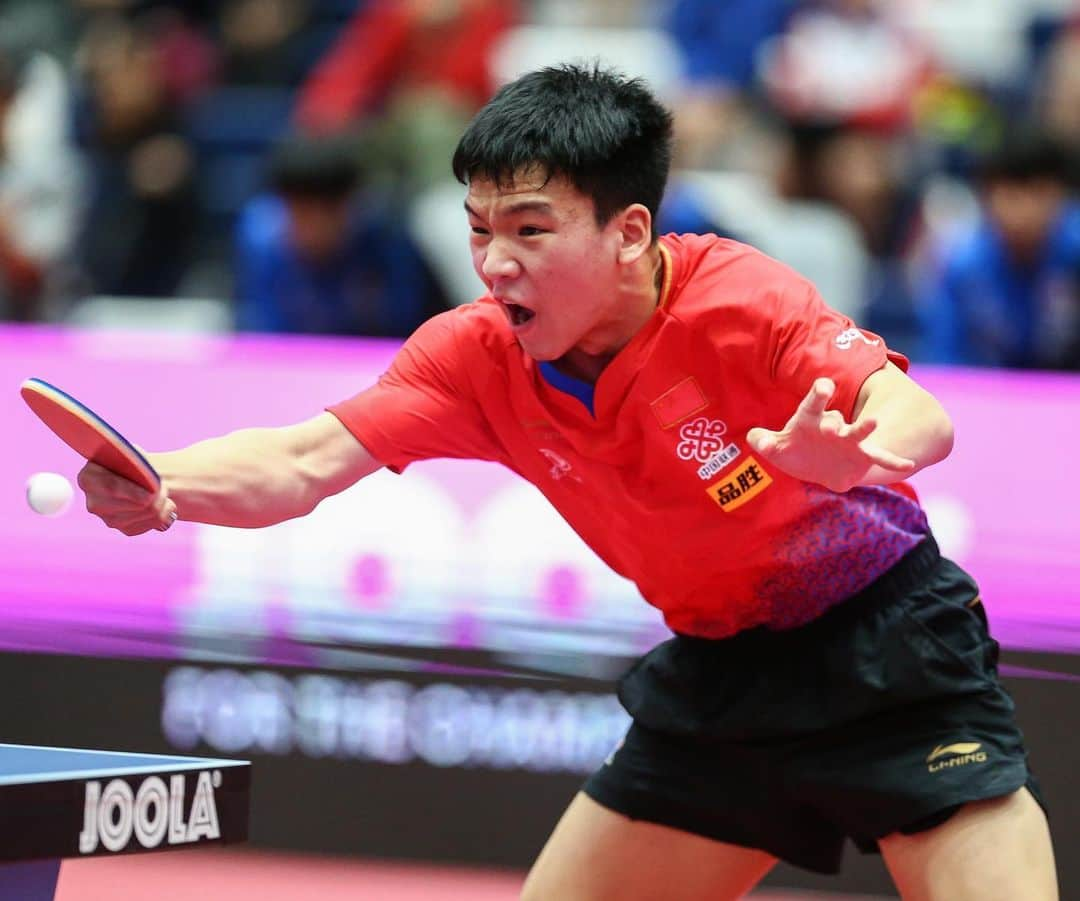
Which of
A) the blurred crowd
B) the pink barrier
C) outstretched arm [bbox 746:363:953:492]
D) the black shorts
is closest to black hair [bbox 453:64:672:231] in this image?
outstretched arm [bbox 746:363:953:492]

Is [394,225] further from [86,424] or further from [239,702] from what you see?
[86,424]

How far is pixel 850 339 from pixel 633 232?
1.37 ft

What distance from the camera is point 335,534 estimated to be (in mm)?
5699

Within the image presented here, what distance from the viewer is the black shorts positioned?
3.37m

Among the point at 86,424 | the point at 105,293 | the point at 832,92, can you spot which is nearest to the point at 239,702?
the point at 86,424

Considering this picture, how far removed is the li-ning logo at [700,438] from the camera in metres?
3.32

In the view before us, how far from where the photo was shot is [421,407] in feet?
11.6

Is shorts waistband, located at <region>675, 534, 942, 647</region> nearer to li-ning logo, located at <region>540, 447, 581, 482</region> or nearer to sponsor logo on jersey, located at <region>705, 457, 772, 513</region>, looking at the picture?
sponsor logo on jersey, located at <region>705, 457, 772, 513</region>

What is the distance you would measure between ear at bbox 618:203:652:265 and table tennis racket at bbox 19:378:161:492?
2.79 feet

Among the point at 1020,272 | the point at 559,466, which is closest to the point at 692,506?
the point at 559,466

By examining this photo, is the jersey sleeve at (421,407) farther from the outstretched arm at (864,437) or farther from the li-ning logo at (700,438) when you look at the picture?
the outstretched arm at (864,437)

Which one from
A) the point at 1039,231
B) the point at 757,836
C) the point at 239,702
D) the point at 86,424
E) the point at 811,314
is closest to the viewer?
the point at 86,424

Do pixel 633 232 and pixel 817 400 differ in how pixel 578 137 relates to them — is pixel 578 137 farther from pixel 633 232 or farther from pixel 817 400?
pixel 817 400

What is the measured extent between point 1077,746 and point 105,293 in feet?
17.7
